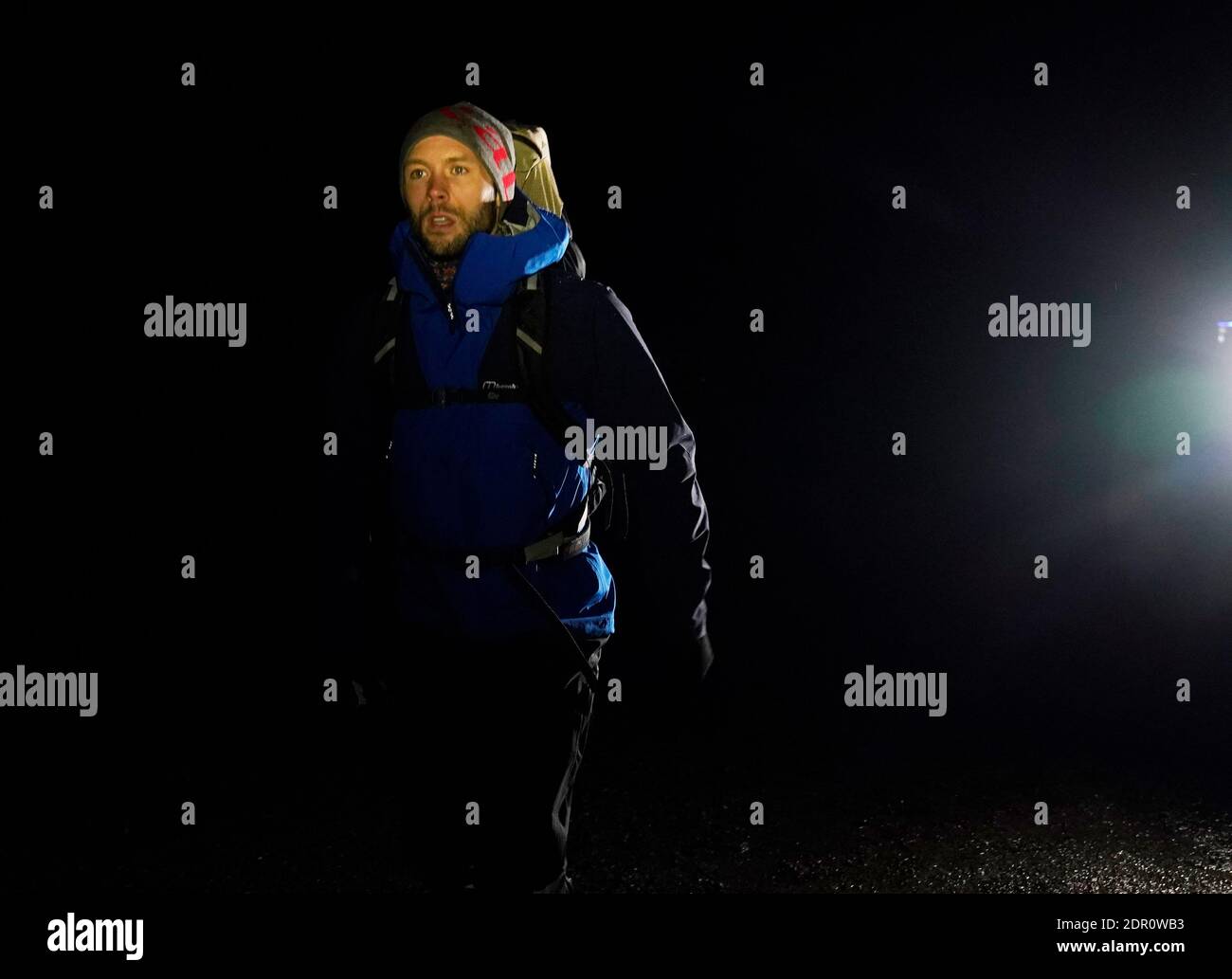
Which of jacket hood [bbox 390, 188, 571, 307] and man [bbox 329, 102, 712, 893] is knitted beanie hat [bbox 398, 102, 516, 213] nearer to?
man [bbox 329, 102, 712, 893]

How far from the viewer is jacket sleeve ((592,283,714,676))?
2.60 m

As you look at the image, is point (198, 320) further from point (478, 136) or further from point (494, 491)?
point (494, 491)

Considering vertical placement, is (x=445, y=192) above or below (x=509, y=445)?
above

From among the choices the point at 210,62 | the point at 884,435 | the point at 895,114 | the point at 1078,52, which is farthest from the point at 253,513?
the point at 1078,52

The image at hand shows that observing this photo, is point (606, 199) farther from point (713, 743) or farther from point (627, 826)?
point (627, 826)

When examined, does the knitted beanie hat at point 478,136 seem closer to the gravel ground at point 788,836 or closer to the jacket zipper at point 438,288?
the jacket zipper at point 438,288

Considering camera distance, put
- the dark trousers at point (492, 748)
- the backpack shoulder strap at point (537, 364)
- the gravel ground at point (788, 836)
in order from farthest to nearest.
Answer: the gravel ground at point (788, 836), the dark trousers at point (492, 748), the backpack shoulder strap at point (537, 364)

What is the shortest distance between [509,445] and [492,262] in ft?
1.26


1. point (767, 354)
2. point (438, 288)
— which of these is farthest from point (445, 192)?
point (767, 354)

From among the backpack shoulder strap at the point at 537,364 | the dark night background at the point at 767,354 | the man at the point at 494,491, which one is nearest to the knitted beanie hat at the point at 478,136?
the man at the point at 494,491

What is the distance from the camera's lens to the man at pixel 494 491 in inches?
103

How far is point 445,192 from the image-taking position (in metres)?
2.63

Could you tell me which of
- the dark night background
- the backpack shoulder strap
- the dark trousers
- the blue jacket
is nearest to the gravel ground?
the dark night background

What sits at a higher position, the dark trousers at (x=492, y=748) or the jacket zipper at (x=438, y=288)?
the jacket zipper at (x=438, y=288)
